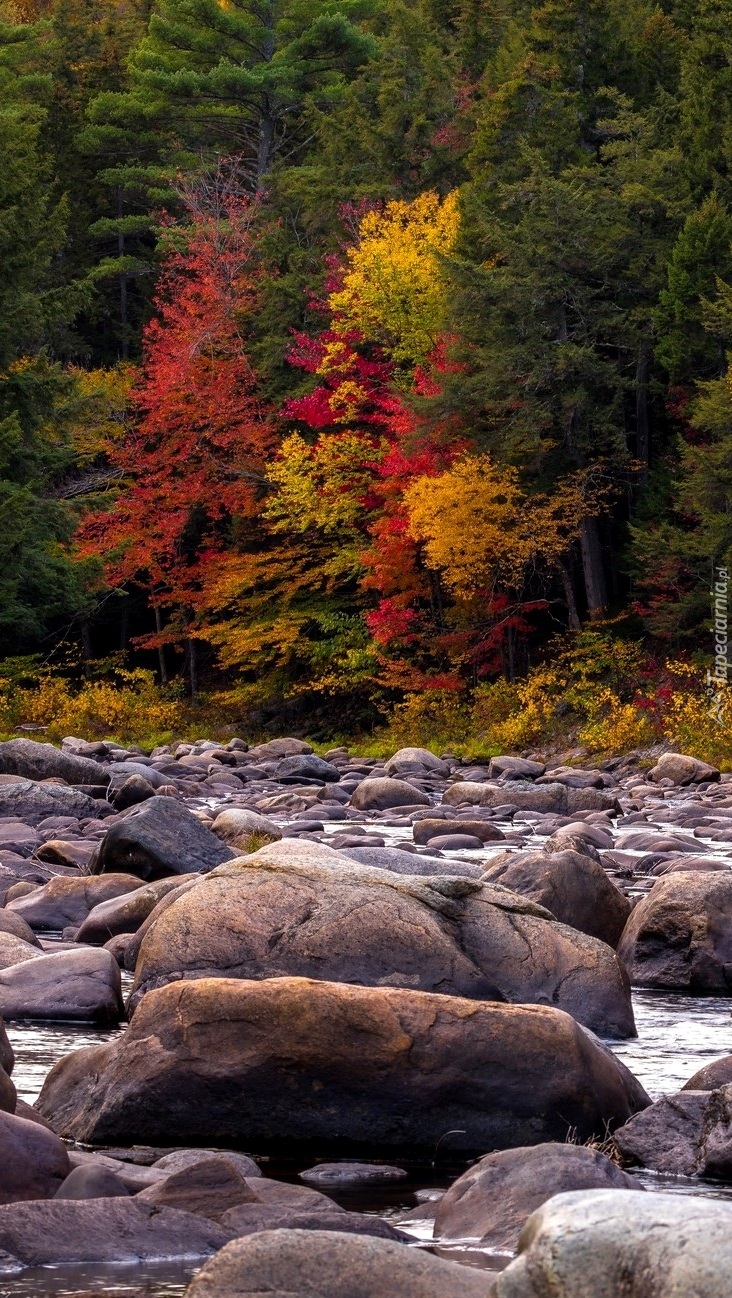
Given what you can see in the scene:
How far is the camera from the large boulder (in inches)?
257

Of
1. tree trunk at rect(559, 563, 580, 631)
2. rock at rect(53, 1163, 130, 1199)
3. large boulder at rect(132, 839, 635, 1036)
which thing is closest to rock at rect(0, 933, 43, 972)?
large boulder at rect(132, 839, 635, 1036)

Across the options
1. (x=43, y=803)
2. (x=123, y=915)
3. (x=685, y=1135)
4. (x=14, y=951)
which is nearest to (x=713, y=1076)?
(x=685, y=1135)

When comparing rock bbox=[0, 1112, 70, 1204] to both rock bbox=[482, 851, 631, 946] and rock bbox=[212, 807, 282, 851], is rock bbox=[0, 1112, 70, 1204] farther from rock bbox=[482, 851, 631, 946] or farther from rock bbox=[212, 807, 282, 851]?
rock bbox=[212, 807, 282, 851]

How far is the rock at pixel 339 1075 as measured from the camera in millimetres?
5695

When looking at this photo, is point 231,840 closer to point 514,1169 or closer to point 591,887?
point 591,887

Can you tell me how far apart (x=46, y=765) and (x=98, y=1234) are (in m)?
15.7

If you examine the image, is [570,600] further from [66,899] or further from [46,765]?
[66,899]

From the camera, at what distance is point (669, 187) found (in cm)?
2858

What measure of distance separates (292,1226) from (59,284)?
134 feet

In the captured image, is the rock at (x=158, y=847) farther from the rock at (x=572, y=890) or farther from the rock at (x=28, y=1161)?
the rock at (x=28, y=1161)

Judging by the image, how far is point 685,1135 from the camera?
5.47 metres

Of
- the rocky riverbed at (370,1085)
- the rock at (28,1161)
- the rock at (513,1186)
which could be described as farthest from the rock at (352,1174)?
the rock at (28,1161)

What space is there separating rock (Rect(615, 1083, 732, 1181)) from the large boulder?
1149 millimetres

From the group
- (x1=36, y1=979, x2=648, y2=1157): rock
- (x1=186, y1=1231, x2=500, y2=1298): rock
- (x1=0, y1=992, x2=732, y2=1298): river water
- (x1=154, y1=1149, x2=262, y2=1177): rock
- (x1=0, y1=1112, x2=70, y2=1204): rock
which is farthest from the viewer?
(x1=36, y1=979, x2=648, y2=1157): rock
